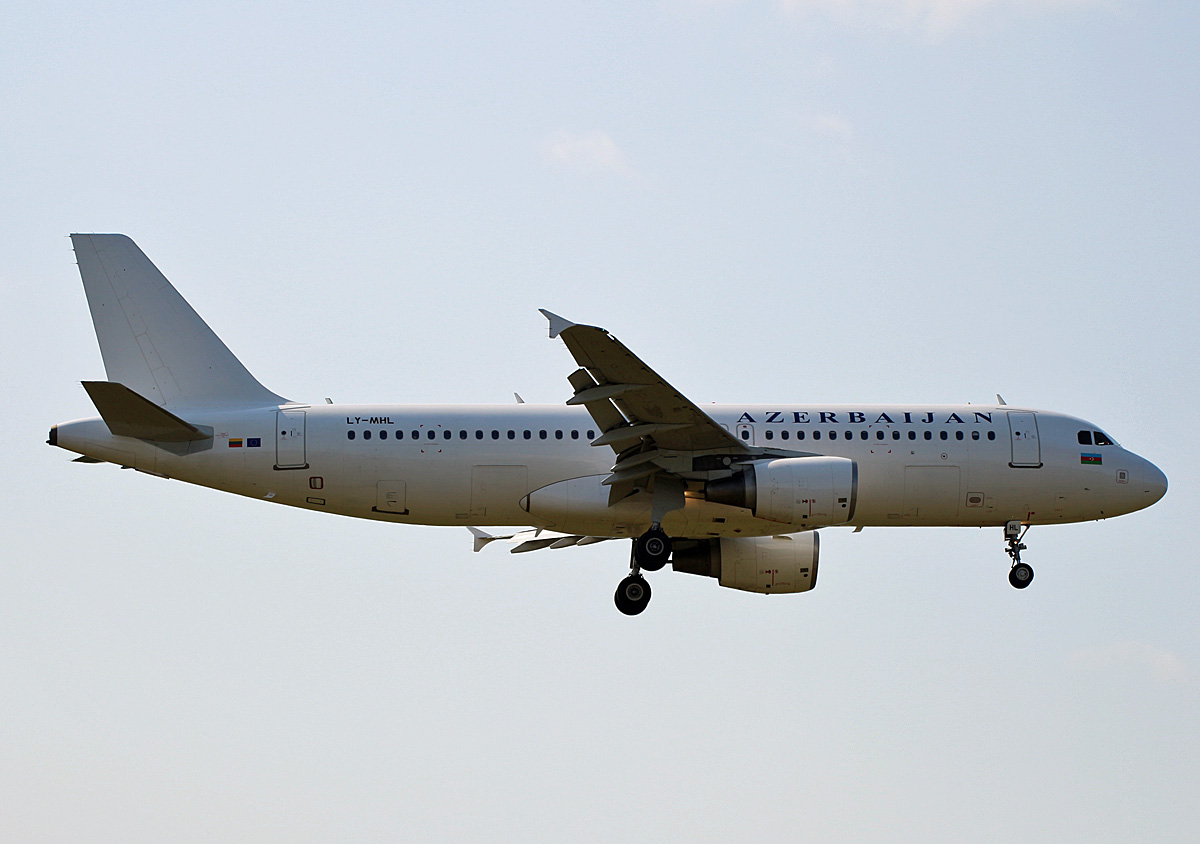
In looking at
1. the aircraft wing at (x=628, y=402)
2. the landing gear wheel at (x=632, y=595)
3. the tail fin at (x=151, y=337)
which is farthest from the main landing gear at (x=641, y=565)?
the tail fin at (x=151, y=337)

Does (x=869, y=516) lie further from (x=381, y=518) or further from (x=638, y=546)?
(x=381, y=518)

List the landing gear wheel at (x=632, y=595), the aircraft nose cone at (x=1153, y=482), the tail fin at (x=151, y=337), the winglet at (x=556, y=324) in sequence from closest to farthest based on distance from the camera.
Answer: the winglet at (x=556, y=324) → the landing gear wheel at (x=632, y=595) → the tail fin at (x=151, y=337) → the aircraft nose cone at (x=1153, y=482)

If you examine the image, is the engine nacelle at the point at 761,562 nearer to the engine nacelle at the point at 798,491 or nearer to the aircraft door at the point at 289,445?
the engine nacelle at the point at 798,491

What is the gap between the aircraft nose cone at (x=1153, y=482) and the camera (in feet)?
112

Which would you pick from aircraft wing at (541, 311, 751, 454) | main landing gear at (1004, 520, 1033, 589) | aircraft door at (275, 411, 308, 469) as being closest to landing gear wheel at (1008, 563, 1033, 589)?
main landing gear at (1004, 520, 1033, 589)

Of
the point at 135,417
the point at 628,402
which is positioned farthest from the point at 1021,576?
the point at 135,417

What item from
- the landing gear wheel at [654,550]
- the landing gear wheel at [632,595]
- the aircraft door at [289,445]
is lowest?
the landing gear wheel at [632,595]

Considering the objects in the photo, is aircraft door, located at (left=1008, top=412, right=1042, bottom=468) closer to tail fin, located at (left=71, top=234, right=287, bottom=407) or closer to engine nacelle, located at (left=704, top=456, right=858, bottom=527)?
engine nacelle, located at (left=704, top=456, right=858, bottom=527)

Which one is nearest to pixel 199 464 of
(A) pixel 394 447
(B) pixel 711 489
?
(A) pixel 394 447

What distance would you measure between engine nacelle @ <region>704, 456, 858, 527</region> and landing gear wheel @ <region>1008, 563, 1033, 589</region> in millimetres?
6141

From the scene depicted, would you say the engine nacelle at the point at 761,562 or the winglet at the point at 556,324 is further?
the engine nacelle at the point at 761,562

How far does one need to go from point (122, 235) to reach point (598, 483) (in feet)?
40.3

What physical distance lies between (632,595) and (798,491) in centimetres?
490

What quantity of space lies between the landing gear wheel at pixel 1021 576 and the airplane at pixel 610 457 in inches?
1.3
